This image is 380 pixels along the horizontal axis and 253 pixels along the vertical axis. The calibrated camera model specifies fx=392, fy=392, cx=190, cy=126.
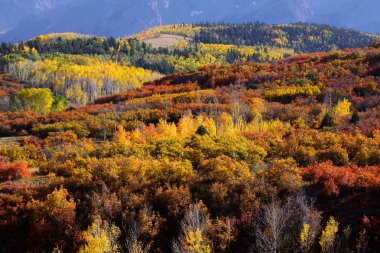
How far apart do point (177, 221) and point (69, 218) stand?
804 centimetres

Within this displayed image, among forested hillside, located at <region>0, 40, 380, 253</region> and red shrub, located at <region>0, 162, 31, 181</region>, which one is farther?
red shrub, located at <region>0, 162, 31, 181</region>

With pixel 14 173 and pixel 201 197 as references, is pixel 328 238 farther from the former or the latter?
pixel 14 173

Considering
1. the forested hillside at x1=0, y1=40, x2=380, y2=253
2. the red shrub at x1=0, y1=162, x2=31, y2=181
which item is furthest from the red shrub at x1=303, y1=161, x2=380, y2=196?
the red shrub at x1=0, y1=162, x2=31, y2=181

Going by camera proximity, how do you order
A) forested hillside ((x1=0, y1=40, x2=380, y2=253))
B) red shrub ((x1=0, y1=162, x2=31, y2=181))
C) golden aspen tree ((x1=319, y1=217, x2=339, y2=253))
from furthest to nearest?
red shrub ((x1=0, y1=162, x2=31, y2=181)) → forested hillside ((x1=0, y1=40, x2=380, y2=253)) → golden aspen tree ((x1=319, y1=217, x2=339, y2=253))

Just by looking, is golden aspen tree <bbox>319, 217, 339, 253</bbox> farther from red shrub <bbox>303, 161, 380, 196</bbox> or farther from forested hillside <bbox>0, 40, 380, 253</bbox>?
red shrub <bbox>303, 161, 380, 196</bbox>

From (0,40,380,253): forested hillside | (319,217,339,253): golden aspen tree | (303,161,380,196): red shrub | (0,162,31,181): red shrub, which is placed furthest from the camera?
(0,162,31,181): red shrub

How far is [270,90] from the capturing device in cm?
9950

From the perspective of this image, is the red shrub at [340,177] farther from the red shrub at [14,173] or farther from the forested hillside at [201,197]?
the red shrub at [14,173]

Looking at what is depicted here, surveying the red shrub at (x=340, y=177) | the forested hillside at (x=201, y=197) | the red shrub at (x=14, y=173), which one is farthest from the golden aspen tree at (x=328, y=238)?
the red shrub at (x=14, y=173)

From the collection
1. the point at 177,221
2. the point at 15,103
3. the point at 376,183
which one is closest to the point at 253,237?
the point at 177,221

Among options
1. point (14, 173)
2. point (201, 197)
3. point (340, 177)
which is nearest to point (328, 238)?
point (340, 177)

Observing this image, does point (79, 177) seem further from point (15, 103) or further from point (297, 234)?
point (15, 103)

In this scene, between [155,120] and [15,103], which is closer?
[155,120]

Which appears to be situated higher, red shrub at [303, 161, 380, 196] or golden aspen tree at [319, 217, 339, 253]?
red shrub at [303, 161, 380, 196]
